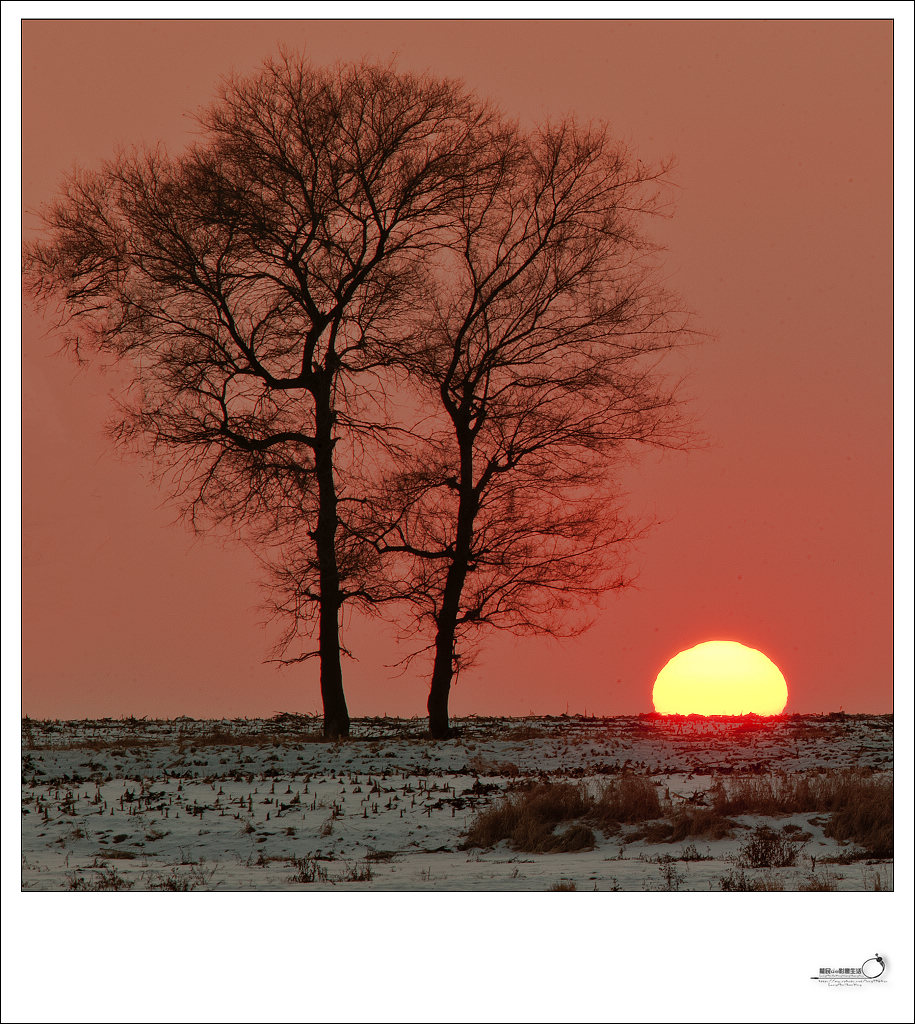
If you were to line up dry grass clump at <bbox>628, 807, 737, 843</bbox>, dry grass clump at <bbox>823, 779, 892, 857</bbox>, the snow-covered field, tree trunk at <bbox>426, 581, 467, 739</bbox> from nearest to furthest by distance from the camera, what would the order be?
the snow-covered field < dry grass clump at <bbox>823, 779, 892, 857</bbox> < dry grass clump at <bbox>628, 807, 737, 843</bbox> < tree trunk at <bbox>426, 581, 467, 739</bbox>

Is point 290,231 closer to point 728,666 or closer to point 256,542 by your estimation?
point 256,542

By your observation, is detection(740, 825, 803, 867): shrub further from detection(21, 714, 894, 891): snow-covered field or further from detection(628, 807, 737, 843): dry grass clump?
detection(628, 807, 737, 843): dry grass clump

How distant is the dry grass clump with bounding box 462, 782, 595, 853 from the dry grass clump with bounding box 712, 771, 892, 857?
5.45ft

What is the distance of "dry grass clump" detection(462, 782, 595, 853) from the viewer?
1380cm

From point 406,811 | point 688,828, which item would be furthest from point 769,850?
point 406,811

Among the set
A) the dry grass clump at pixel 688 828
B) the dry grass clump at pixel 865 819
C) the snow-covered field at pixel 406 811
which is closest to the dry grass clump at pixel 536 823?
the snow-covered field at pixel 406 811

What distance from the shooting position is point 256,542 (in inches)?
844

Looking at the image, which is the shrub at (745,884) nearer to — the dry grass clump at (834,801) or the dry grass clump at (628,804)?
the dry grass clump at (834,801)

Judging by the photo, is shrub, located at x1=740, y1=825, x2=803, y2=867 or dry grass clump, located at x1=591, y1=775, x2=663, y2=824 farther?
dry grass clump, located at x1=591, y1=775, x2=663, y2=824

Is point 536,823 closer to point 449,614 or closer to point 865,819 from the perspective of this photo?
→ point 865,819

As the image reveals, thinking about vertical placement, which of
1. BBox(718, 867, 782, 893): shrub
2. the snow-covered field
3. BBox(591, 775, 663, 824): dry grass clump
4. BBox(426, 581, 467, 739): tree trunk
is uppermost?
BBox(426, 581, 467, 739): tree trunk

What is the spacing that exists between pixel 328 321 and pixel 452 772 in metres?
8.68

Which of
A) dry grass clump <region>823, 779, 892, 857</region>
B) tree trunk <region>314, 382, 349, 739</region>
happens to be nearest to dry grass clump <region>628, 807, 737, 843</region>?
dry grass clump <region>823, 779, 892, 857</region>

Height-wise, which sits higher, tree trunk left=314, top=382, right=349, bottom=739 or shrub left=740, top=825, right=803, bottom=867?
tree trunk left=314, top=382, right=349, bottom=739
